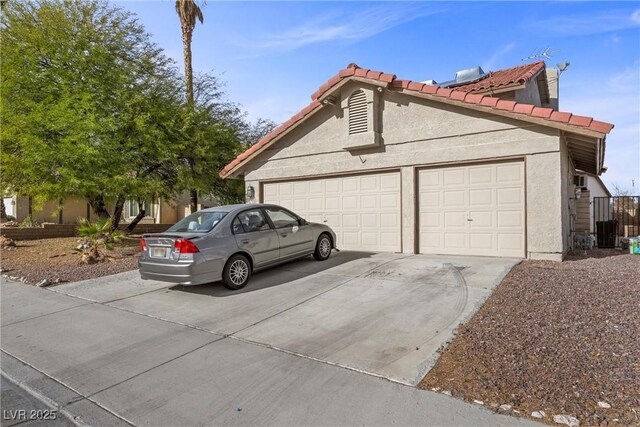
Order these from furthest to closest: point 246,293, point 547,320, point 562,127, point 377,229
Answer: point 377,229 → point 562,127 → point 246,293 → point 547,320

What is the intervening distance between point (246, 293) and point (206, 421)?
3.73 m

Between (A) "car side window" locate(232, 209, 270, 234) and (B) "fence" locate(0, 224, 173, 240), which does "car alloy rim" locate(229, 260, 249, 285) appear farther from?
(B) "fence" locate(0, 224, 173, 240)

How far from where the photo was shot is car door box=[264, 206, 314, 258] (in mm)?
8102

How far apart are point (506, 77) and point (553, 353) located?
1080 centimetres

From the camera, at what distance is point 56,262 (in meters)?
10.8

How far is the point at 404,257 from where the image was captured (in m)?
9.20

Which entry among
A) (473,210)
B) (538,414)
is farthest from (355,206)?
(538,414)

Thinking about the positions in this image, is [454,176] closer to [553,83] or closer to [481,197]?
[481,197]

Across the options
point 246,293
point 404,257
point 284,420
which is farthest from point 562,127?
point 284,420

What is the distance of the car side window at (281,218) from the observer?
8.14 m

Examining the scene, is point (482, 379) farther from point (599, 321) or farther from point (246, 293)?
point (246, 293)

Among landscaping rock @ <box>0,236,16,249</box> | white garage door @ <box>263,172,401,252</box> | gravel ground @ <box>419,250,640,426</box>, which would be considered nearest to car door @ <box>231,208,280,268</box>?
white garage door @ <box>263,172,401,252</box>

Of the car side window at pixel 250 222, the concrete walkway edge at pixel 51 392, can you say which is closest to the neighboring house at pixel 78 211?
the car side window at pixel 250 222

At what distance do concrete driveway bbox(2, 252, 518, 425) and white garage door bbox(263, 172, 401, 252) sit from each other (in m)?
2.33
